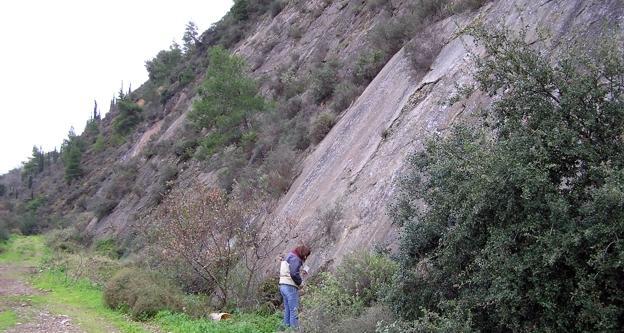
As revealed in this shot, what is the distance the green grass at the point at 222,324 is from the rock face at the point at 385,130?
1.59 m

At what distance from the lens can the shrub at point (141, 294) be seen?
12797mm

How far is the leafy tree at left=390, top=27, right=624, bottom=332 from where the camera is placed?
15.7ft

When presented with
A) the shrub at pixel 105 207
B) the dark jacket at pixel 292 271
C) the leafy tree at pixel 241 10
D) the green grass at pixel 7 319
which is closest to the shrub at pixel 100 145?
the shrub at pixel 105 207

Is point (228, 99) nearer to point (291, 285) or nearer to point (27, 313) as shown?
point (27, 313)

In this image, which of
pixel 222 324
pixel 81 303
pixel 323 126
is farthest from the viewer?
pixel 323 126

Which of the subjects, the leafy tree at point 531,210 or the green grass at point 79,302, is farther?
the green grass at point 79,302

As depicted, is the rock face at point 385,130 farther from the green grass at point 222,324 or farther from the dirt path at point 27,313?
the dirt path at point 27,313

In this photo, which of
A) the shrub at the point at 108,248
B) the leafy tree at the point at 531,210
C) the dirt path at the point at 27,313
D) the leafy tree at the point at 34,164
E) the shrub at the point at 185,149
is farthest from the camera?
the leafy tree at the point at 34,164

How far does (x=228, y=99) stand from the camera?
25234 millimetres

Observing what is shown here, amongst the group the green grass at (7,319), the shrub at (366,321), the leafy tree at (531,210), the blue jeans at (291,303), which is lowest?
the blue jeans at (291,303)

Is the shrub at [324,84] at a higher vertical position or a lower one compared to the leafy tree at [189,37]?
lower

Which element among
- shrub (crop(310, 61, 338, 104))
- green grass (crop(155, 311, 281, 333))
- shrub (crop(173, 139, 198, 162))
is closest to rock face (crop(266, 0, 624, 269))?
green grass (crop(155, 311, 281, 333))

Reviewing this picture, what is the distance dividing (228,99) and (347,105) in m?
10.2

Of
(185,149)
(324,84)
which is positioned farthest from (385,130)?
(185,149)
